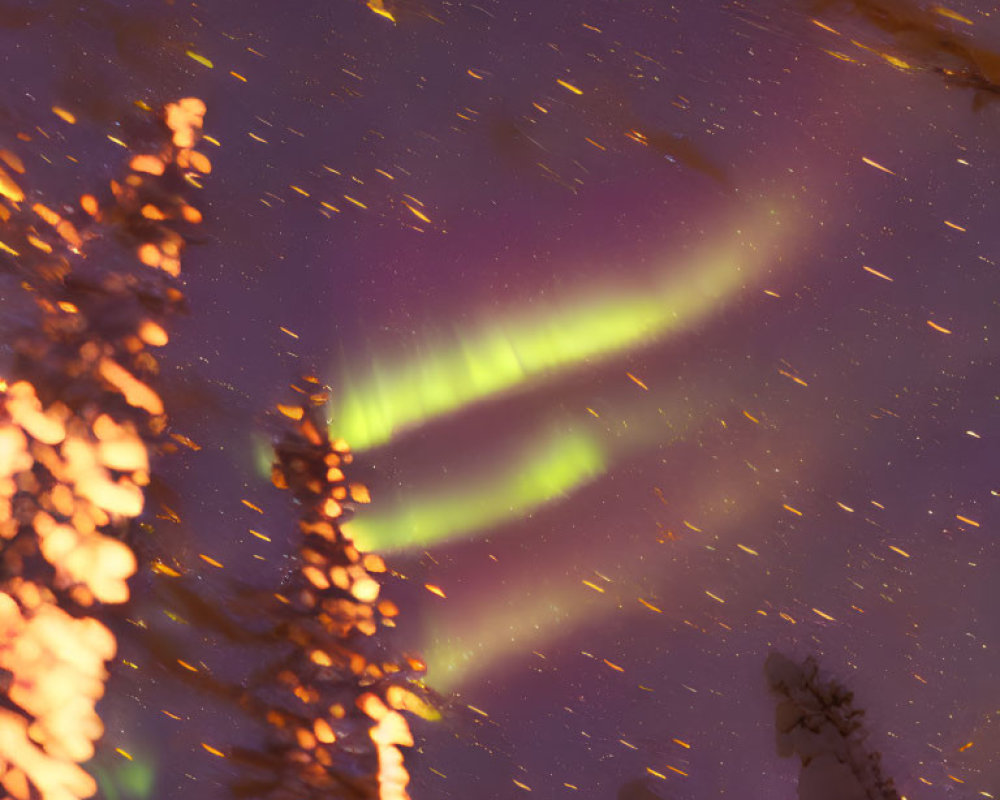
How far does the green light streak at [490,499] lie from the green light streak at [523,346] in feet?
0.12

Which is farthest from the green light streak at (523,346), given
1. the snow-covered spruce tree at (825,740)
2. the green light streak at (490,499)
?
the snow-covered spruce tree at (825,740)

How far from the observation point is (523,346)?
0.33 meters

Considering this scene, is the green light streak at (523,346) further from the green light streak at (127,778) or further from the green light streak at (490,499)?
the green light streak at (127,778)

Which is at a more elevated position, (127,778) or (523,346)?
(523,346)

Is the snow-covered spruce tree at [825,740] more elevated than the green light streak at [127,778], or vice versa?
the snow-covered spruce tree at [825,740]

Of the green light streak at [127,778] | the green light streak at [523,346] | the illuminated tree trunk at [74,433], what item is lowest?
the green light streak at [127,778]

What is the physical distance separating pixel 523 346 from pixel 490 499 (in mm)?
74

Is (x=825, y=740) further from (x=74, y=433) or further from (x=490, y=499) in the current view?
(x=74, y=433)

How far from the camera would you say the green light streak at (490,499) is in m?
0.33

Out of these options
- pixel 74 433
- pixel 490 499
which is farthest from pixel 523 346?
pixel 74 433

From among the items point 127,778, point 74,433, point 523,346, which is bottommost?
point 127,778

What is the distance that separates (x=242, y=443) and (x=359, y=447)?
58 millimetres

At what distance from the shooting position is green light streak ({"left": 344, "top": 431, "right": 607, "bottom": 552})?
33 cm

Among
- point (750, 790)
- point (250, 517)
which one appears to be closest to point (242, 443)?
point (250, 517)
